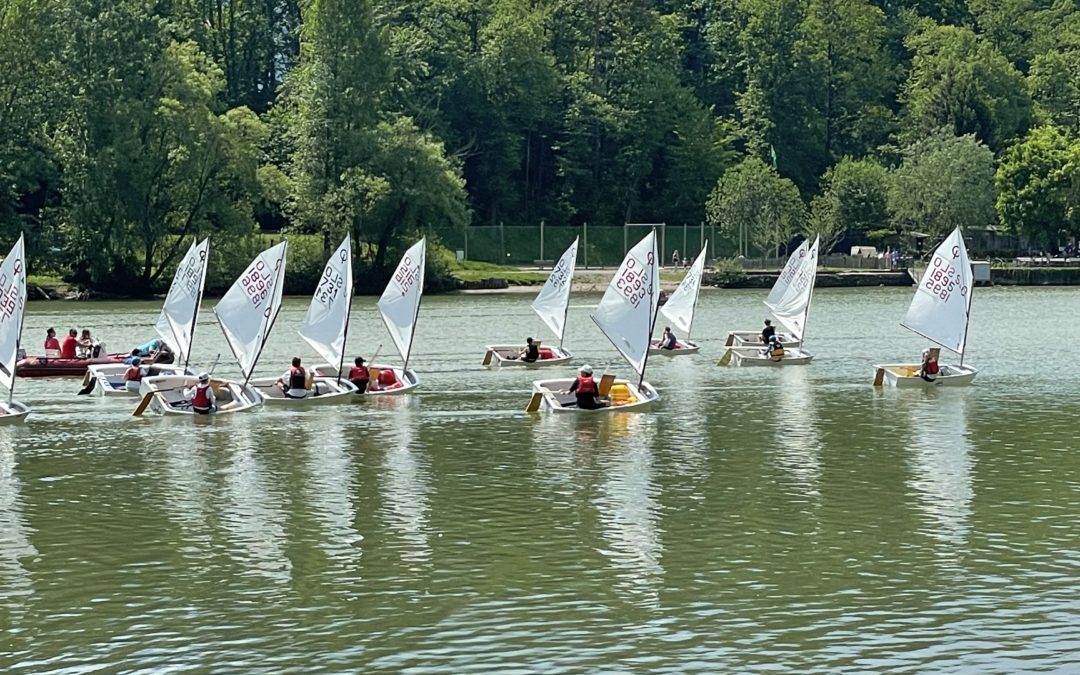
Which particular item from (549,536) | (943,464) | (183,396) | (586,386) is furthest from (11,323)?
(943,464)

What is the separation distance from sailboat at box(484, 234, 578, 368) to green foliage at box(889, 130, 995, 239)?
66863mm

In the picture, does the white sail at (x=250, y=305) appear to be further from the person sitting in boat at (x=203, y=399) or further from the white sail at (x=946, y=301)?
the white sail at (x=946, y=301)

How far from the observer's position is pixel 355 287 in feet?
335

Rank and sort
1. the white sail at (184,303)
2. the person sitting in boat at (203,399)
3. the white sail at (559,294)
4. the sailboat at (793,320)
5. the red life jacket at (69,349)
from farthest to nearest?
the white sail at (559,294) < the sailboat at (793,320) < the red life jacket at (69,349) < the white sail at (184,303) < the person sitting in boat at (203,399)

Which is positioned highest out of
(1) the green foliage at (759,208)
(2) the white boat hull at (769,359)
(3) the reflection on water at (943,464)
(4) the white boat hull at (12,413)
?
(1) the green foliage at (759,208)

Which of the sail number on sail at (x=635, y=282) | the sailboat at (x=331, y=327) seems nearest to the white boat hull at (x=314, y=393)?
the sailboat at (x=331, y=327)

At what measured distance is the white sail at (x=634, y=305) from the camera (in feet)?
147

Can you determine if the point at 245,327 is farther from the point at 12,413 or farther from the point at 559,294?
the point at 559,294

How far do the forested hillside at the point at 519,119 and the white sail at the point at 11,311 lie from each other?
52444 mm

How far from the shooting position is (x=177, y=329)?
50.9 metres

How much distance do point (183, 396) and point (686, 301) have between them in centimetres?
2437

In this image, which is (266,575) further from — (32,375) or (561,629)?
(32,375)

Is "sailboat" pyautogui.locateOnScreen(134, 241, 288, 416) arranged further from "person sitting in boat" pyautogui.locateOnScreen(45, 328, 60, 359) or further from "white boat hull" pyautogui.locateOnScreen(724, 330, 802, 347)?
"white boat hull" pyautogui.locateOnScreen(724, 330, 802, 347)

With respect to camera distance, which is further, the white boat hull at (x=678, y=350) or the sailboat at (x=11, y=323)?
the white boat hull at (x=678, y=350)
